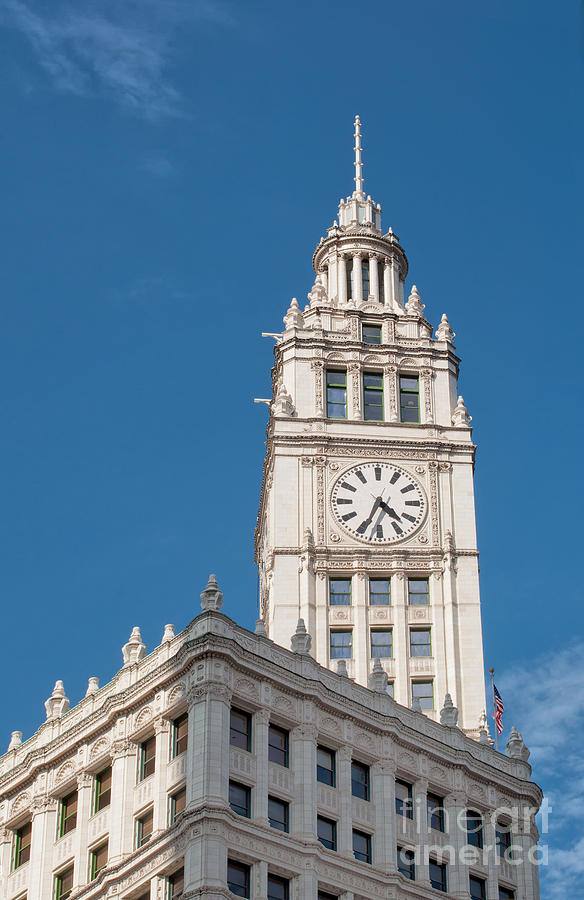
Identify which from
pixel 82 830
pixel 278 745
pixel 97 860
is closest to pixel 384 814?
pixel 278 745

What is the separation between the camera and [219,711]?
3314 inches

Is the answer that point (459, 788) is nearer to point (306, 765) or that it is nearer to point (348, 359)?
point (306, 765)

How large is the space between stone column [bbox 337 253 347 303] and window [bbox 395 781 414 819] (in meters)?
44.7

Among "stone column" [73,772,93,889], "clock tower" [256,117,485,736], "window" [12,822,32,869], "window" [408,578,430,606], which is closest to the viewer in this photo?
"stone column" [73,772,93,889]

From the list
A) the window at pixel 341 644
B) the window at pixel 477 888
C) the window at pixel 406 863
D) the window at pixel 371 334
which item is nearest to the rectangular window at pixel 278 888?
the window at pixel 406 863

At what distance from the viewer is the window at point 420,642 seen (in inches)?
4470

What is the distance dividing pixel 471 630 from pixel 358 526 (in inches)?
340

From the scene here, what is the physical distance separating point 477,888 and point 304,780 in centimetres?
1165

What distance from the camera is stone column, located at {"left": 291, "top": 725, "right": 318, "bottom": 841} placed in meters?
85.3

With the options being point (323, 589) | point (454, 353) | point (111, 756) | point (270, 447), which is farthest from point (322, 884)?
point (454, 353)

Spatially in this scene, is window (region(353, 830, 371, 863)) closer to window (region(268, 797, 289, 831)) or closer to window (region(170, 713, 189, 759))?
window (region(268, 797, 289, 831))

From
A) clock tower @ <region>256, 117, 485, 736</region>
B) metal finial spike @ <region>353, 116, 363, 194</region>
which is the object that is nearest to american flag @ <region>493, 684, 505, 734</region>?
clock tower @ <region>256, 117, 485, 736</region>

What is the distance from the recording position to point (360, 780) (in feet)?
297

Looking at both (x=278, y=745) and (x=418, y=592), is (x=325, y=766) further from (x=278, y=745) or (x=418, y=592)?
(x=418, y=592)
